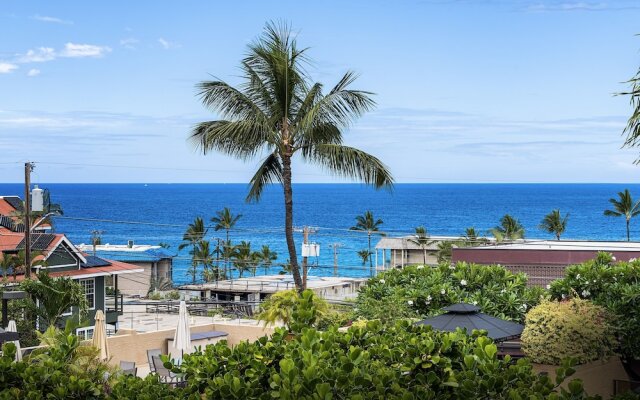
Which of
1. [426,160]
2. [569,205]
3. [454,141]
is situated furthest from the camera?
[569,205]

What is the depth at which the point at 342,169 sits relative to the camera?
1986 cm

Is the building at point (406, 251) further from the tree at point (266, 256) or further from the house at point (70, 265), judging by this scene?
the house at point (70, 265)

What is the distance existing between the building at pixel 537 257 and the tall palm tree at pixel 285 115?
6984 mm

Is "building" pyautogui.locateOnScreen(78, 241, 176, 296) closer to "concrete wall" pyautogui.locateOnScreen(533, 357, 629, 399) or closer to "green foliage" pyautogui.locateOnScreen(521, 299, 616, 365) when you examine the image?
"concrete wall" pyautogui.locateOnScreen(533, 357, 629, 399)

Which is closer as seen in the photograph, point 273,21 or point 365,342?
point 365,342

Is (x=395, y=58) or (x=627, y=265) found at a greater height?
(x=395, y=58)

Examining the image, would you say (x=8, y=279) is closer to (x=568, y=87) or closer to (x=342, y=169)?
(x=342, y=169)

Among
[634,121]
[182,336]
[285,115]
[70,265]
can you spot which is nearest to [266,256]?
[70,265]

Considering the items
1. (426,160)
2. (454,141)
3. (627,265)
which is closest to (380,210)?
(454,141)

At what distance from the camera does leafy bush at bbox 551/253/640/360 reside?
1384 cm

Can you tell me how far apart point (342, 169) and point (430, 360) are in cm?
1420

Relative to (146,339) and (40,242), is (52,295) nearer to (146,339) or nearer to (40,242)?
(146,339)

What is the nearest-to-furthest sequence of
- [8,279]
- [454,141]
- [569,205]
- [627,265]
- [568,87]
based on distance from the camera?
[627,265] → [8,279] → [568,87] → [454,141] → [569,205]

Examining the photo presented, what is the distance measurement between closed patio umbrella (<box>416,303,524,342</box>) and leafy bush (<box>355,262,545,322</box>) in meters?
2.61
